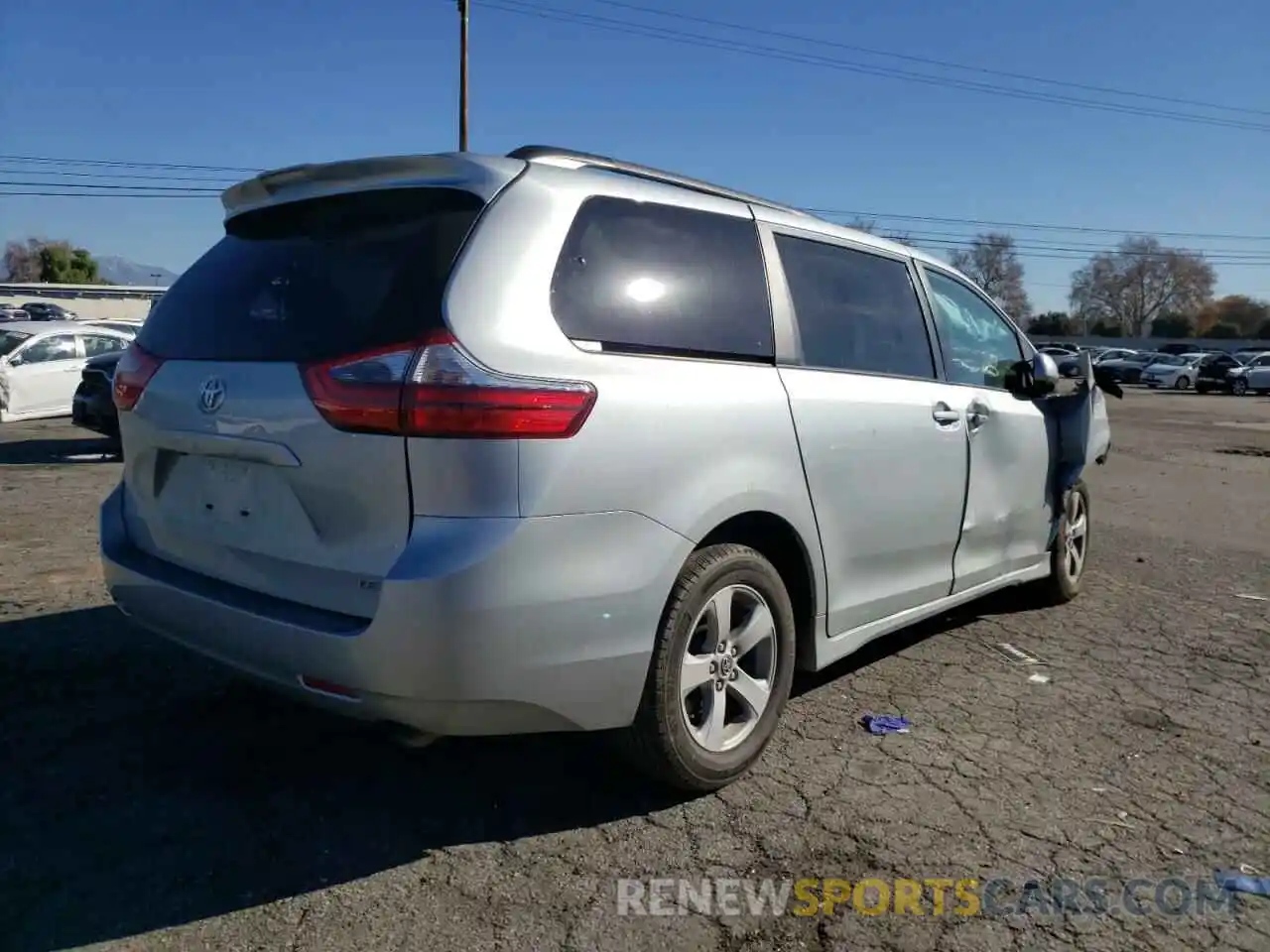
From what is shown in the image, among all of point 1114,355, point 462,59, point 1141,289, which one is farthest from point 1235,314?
point 462,59

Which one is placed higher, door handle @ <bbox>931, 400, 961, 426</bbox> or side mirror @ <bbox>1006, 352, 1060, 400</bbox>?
side mirror @ <bbox>1006, 352, 1060, 400</bbox>

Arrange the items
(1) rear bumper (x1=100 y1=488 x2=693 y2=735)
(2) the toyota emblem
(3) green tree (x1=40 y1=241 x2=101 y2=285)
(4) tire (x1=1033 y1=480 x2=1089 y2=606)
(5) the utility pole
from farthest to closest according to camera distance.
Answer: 1. (3) green tree (x1=40 y1=241 x2=101 y2=285)
2. (5) the utility pole
3. (4) tire (x1=1033 y1=480 x2=1089 y2=606)
4. (2) the toyota emblem
5. (1) rear bumper (x1=100 y1=488 x2=693 y2=735)

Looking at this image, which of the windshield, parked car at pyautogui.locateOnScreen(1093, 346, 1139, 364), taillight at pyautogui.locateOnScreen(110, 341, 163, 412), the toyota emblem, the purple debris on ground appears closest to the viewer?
the toyota emblem

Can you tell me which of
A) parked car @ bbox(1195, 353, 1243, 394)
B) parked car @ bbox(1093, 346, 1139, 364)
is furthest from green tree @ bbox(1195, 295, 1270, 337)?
parked car @ bbox(1195, 353, 1243, 394)

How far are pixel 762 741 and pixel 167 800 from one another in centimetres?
188

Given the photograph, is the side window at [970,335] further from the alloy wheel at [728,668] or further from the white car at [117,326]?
the white car at [117,326]

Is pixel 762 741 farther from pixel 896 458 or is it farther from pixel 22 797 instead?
pixel 22 797

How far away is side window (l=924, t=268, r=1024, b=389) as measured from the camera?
4.53 m

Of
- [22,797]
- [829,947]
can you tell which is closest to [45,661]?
[22,797]

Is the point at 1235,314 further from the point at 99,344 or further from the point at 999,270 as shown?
the point at 99,344

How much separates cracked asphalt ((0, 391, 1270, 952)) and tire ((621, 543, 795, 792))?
16 centimetres

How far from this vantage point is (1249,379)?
41188 mm

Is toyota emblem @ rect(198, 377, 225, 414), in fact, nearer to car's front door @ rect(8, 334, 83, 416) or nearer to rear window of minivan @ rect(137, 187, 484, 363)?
rear window of minivan @ rect(137, 187, 484, 363)

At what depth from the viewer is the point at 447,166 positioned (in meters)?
2.82
